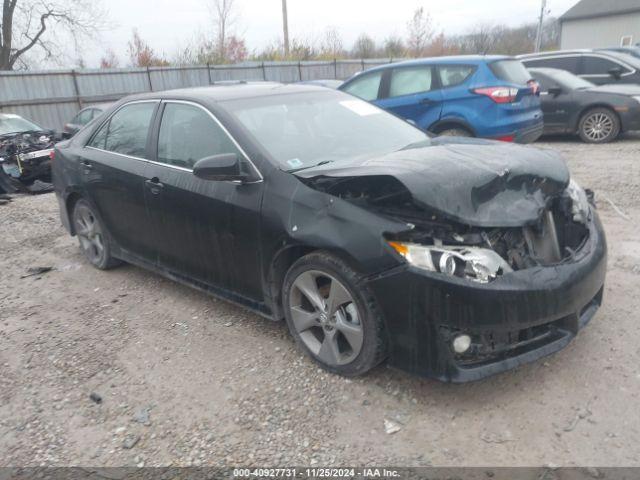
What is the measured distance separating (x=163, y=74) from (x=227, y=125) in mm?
17411

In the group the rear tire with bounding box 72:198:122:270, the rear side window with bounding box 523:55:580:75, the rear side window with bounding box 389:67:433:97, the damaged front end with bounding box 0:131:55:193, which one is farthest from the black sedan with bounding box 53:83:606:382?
the rear side window with bounding box 523:55:580:75

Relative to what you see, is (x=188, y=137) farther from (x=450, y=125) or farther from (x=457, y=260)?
(x=450, y=125)

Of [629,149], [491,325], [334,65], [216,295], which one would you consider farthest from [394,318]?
[334,65]

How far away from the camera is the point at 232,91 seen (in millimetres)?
4207

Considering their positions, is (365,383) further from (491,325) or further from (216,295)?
(216,295)

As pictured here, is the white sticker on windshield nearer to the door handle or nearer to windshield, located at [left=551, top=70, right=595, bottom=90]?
the door handle

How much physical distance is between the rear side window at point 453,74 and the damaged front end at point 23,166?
21.9 feet

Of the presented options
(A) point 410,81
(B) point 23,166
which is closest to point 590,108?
(A) point 410,81

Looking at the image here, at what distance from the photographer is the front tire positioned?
2951 millimetres

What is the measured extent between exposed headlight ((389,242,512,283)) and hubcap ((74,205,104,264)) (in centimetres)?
341

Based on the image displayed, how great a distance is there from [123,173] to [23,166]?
6.11 m

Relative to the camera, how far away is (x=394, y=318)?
2.84 metres

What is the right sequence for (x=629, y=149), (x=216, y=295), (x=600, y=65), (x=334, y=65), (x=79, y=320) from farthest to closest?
1. (x=334, y=65)
2. (x=600, y=65)
3. (x=629, y=149)
4. (x=79, y=320)
5. (x=216, y=295)

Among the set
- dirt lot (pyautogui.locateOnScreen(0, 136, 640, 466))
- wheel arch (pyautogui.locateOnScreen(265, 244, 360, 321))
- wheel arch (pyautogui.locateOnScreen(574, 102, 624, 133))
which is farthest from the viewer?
wheel arch (pyautogui.locateOnScreen(574, 102, 624, 133))
